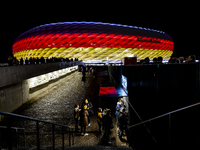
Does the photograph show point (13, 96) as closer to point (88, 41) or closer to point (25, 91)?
point (25, 91)

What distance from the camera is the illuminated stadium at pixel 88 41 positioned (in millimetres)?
43844

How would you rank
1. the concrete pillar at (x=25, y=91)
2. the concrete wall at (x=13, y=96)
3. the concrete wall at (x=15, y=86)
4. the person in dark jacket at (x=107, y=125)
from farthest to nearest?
the concrete pillar at (x=25, y=91), the concrete wall at (x=13, y=96), the concrete wall at (x=15, y=86), the person in dark jacket at (x=107, y=125)

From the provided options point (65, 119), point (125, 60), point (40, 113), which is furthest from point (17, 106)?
point (125, 60)

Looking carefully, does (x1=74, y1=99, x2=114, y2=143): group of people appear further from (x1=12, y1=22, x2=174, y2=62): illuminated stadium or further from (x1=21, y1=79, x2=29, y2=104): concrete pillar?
(x1=12, y1=22, x2=174, y2=62): illuminated stadium

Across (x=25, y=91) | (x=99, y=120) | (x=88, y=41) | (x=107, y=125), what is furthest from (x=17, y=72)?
(x=88, y=41)

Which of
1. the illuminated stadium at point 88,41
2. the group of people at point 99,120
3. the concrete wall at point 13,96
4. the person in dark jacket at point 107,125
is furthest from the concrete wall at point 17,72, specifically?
the illuminated stadium at point 88,41

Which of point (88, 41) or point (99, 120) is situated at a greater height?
point (88, 41)

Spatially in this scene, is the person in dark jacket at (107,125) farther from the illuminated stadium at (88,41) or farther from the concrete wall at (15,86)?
the illuminated stadium at (88,41)

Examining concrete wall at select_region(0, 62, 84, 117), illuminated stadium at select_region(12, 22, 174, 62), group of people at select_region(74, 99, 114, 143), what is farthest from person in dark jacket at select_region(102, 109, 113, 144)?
illuminated stadium at select_region(12, 22, 174, 62)

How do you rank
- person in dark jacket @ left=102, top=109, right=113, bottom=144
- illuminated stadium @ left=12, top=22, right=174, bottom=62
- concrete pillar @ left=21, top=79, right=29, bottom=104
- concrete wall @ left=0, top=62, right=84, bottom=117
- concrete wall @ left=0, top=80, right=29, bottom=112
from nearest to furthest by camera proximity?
person in dark jacket @ left=102, top=109, right=113, bottom=144 < concrete wall @ left=0, top=62, right=84, bottom=117 < concrete wall @ left=0, top=80, right=29, bottom=112 < concrete pillar @ left=21, top=79, right=29, bottom=104 < illuminated stadium @ left=12, top=22, right=174, bottom=62

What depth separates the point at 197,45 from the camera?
5662 cm

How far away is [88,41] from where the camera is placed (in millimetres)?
44219

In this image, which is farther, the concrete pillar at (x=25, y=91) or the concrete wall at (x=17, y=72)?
the concrete pillar at (x=25, y=91)

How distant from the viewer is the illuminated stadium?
43844 millimetres
